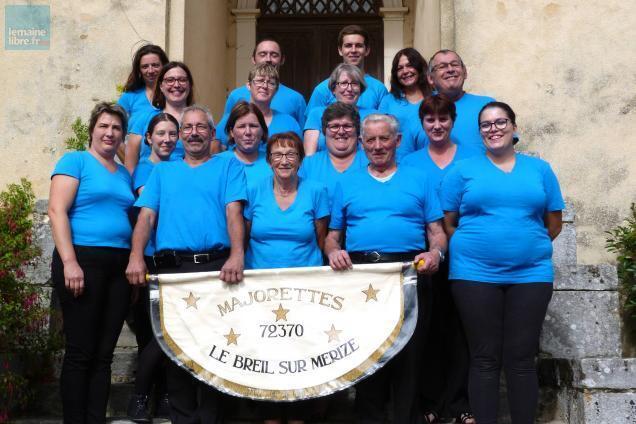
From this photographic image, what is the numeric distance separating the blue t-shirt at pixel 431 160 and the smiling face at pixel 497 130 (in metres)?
0.39

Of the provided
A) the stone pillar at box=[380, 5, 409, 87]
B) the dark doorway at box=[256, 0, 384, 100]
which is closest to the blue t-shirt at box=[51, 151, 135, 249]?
the stone pillar at box=[380, 5, 409, 87]

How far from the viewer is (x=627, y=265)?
685 cm

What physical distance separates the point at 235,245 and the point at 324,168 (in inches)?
31.0

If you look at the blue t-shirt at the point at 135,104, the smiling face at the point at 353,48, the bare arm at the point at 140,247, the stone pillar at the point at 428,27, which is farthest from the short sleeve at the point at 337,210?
the stone pillar at the point at 428,27

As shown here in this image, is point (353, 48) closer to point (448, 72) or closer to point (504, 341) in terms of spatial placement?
point (448, 72)

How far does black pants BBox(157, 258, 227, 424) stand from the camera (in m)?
4.95

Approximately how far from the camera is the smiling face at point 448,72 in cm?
575

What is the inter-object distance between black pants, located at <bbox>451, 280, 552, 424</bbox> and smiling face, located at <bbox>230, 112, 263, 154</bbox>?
1.56 meters

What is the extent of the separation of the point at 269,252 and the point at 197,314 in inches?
20.5

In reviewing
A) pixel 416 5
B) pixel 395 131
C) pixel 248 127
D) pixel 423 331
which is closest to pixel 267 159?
pixel 248 127

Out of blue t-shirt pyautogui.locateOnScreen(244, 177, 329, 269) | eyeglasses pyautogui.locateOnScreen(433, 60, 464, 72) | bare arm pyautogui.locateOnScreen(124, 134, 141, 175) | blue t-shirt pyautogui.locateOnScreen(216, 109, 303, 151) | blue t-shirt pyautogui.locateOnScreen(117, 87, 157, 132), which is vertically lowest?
blue t-shirt pyautogui.locateOnScreen(244, 177, 329, 269)

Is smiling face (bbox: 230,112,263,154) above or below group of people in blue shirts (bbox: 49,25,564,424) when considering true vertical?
above

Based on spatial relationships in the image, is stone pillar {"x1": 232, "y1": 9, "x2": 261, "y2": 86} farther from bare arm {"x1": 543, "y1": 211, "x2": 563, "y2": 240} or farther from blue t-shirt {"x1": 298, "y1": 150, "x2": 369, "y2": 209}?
bare arm {"x1": 543, "y1": 211, "x2": 563, "y2": 240}

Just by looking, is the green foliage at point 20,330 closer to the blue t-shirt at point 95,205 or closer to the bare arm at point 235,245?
the blue t-shirt at point 95,205
